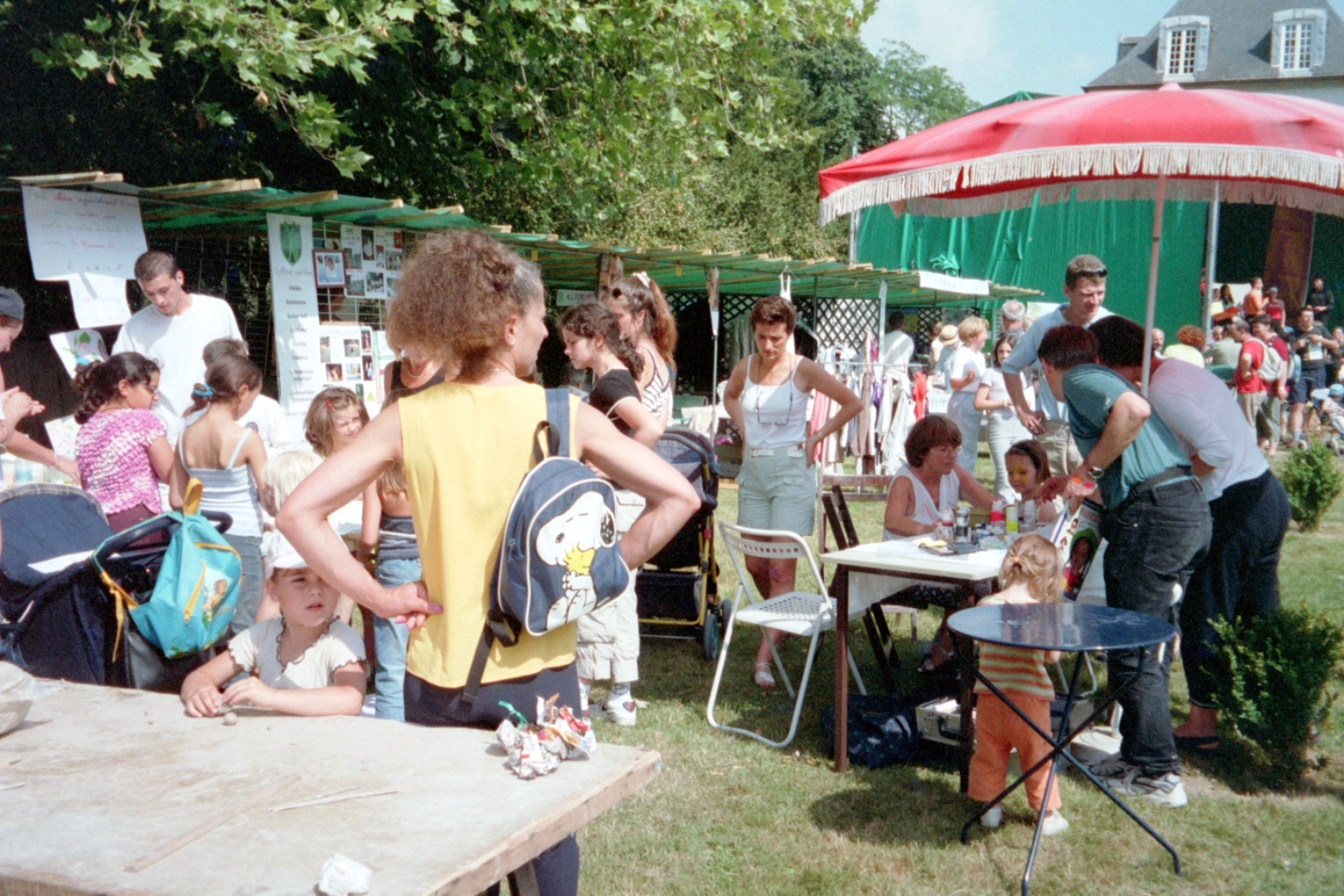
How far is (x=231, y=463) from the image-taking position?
449 centimetres

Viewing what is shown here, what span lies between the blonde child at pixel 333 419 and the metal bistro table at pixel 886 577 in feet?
6.65

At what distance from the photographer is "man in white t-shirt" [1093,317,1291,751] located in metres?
4.11

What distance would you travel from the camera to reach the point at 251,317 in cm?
1073

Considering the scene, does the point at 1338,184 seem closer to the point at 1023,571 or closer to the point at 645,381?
the point at 1023,571

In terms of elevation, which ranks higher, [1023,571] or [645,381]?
[645,381]

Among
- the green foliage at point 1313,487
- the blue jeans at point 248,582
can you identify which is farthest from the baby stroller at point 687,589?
the green foliage at point 1313,487

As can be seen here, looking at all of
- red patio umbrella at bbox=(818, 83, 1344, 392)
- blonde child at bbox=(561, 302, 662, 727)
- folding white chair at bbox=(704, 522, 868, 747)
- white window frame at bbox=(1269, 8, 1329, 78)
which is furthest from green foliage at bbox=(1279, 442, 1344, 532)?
white window frame at bbox=(1269, 8, 1329, 78)

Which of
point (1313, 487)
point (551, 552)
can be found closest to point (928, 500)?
point (551, 552)

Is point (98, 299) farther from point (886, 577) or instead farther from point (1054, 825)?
point (1054, 825)

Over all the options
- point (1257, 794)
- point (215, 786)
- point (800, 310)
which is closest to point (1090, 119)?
point (1257, 794)

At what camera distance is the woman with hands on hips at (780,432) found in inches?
211

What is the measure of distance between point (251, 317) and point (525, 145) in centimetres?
323

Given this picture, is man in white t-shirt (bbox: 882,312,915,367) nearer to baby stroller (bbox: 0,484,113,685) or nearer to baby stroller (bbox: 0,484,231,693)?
baby stroller (bbox: 0,484,231,693)

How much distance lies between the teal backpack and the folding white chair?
214 cm
